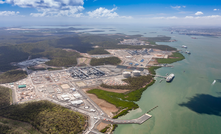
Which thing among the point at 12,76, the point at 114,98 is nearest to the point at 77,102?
the point at 114,98

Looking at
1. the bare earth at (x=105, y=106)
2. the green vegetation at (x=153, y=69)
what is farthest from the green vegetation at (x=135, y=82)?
the bare earth at (x=105, y=106)

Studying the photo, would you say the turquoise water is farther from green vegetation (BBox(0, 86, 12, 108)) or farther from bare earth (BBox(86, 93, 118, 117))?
green vegetation (BBox(0, 86, 12, 108))

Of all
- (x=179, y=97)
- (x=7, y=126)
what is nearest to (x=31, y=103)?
(x=7, y=126)

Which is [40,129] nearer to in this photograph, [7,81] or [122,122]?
[122,122]

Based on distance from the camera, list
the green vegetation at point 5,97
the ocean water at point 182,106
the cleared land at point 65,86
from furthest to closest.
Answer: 1. the cleared land at point 65,86
2. the green vegetation at point 5,97
3. the ocean water at point 182,106

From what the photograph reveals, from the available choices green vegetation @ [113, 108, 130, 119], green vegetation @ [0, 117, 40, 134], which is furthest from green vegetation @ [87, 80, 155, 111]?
green vegetation @ [0, 117, 40, 134]

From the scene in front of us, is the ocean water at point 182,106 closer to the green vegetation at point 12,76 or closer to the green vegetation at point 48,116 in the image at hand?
the green vegetation at point 48,116
